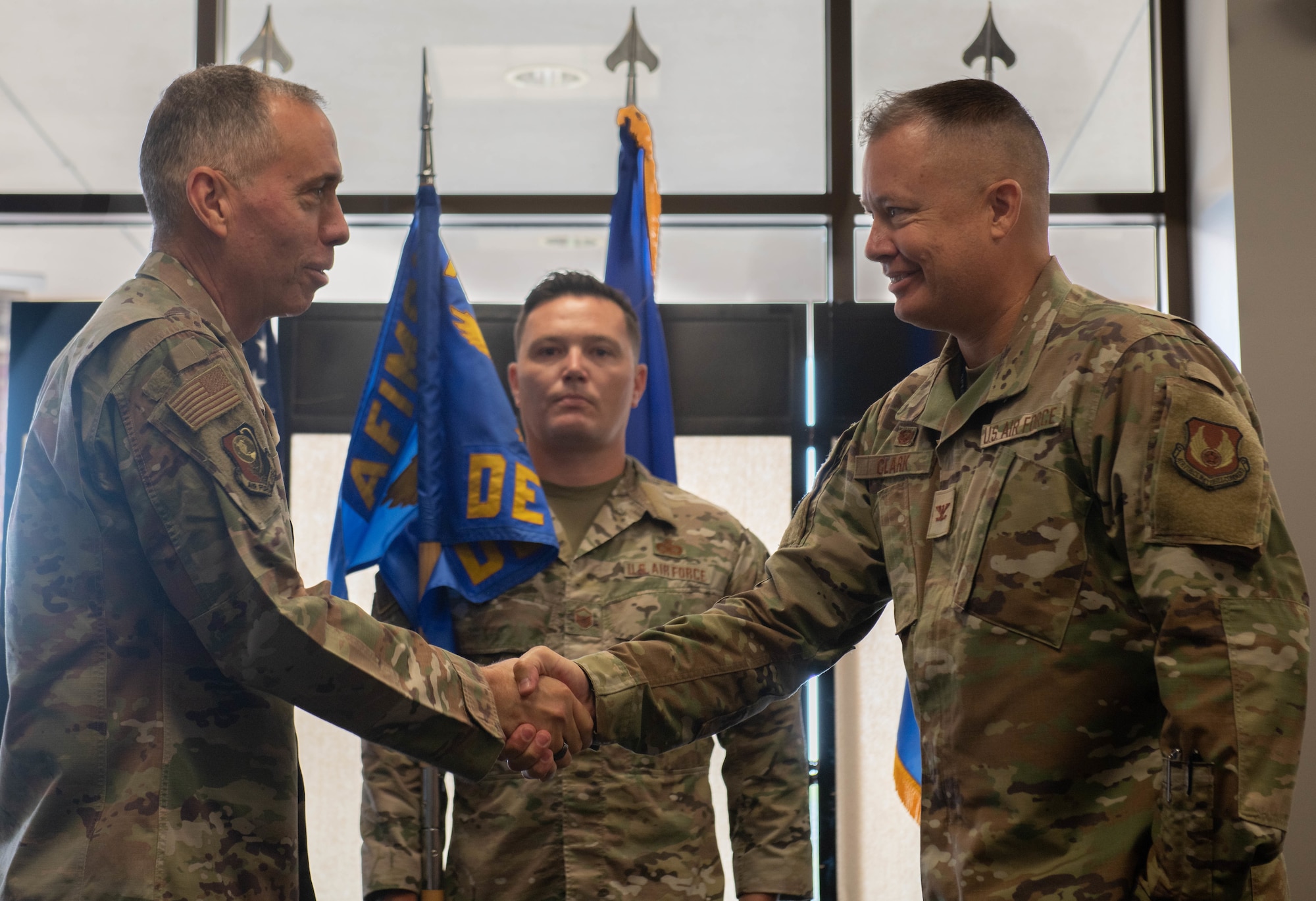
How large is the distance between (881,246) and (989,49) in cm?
234

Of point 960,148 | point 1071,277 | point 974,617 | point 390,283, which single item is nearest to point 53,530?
point 974,617

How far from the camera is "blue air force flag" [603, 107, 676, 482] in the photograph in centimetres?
327

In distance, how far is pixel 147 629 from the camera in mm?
1614

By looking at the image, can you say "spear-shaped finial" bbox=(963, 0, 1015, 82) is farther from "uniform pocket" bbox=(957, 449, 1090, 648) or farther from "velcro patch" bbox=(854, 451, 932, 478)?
"uniform pocket" bbox=(957, 449, 1090, 648)

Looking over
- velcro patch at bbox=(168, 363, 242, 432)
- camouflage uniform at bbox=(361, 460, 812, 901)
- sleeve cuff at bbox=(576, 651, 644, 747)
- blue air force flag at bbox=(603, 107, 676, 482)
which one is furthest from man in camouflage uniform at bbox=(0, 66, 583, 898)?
blue air force flag at bbox=(603, 107, 676, 482)

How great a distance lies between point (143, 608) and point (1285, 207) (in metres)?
3.19

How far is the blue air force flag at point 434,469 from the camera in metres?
2.63

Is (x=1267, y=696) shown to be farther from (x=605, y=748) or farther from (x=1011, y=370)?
(x=605, y=748)

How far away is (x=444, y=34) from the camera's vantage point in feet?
13.0

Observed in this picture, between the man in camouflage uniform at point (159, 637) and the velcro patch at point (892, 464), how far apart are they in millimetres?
798

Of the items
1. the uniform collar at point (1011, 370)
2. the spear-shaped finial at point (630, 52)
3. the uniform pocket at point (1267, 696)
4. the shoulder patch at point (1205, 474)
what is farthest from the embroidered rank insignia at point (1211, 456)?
the spear-shaped finial at point (630, 52)

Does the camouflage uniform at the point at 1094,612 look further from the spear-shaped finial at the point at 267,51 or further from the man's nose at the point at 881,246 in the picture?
the spear-shaped finial at the point at 267,51

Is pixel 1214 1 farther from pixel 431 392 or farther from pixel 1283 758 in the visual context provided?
pixel 1283 758

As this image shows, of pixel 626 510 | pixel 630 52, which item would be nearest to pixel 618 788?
pixel 626 510
